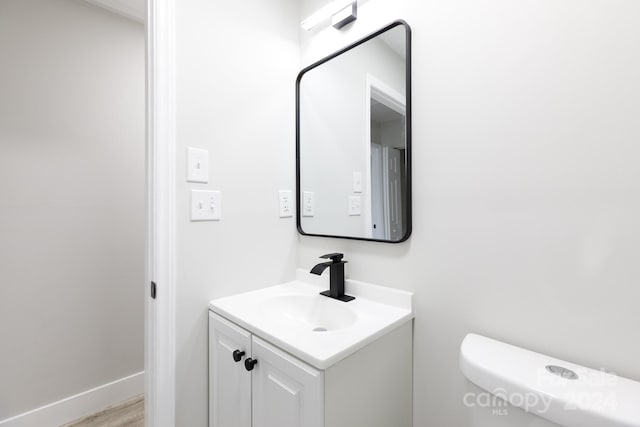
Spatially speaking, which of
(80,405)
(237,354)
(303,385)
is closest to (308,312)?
(237,354)

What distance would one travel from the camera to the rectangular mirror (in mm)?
1044

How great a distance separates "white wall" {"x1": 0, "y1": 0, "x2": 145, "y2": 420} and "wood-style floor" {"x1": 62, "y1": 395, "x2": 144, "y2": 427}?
0.17m

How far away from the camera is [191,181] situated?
1.06 metres

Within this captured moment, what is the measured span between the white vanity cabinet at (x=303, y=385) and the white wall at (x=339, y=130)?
494mm

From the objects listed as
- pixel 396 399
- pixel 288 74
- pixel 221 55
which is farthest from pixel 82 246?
pixel 396 399

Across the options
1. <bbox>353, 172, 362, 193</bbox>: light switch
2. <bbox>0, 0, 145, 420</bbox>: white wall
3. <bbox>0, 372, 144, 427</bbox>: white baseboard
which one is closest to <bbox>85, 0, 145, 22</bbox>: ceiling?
<bbox>0, 0, 145, 420</bbox>: white wall

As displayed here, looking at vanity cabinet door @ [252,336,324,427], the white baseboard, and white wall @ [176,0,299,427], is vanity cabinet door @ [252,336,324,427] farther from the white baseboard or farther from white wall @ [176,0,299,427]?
the white baseboard

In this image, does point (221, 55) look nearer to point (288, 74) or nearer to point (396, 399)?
point (288, 74)

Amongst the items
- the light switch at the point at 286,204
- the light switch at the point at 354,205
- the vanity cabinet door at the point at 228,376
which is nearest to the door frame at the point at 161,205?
the vanity cabinet door at the point at 228,376

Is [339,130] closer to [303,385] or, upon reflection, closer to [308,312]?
[308,312]

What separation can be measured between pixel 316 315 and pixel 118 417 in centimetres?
145

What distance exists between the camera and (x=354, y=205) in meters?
1.21

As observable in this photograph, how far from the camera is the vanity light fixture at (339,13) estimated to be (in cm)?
116

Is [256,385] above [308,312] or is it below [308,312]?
below
